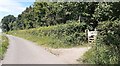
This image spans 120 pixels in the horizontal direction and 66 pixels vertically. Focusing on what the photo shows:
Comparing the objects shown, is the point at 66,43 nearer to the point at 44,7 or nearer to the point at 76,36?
the point at 76,36

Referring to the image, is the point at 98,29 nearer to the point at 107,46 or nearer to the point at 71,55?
the point at 71,55

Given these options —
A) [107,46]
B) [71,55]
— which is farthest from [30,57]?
[107,46]

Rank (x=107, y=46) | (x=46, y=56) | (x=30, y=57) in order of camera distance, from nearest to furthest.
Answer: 1. (x=107, y=46)
2. (x=30, y=57)
3. (x=46, y=56)

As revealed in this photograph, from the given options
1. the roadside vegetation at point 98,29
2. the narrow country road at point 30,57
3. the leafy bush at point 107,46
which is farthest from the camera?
the narrow country road at point 30,57

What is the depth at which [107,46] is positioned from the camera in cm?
1533

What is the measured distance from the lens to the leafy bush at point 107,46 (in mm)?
13753

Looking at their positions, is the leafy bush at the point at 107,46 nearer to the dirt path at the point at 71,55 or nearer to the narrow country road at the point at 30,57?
the dirt path at the point at 71,55

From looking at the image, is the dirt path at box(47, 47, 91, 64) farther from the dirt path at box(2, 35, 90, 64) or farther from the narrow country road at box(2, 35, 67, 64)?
the narrow country road at box(2, 35, 67, 64)

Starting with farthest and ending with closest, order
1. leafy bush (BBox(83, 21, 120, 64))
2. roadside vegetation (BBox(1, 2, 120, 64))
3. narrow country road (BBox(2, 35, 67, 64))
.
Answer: narrow country road (BBox(2, 35, 67, 64)) → roadside vegetation (BBox(1, 2, 120, 64)) → leafy bush (BBox(83, 21, 120, 64))

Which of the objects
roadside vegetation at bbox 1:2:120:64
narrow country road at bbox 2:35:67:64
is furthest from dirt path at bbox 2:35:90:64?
roadside vegetation at bbox 1:2:120:64

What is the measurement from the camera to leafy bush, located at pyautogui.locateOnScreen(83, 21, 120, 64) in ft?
45.1

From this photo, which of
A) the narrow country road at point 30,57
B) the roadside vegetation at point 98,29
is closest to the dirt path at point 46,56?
the narrow country road at point 30,57

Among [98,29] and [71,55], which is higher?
[98,29]

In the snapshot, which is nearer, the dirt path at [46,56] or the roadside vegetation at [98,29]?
the roadside vegetation at [98,29]
